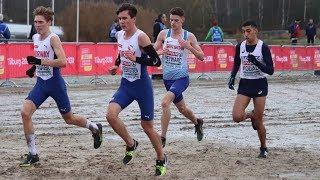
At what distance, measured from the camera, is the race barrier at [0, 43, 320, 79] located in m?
20.5

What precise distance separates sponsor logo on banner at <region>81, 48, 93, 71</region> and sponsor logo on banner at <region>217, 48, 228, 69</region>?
533 centimetres

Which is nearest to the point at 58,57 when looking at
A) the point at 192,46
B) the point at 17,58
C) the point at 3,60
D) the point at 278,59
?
the point at 192,46

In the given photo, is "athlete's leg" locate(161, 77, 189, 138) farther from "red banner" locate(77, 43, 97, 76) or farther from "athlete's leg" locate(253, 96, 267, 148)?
"red banner" locate(77, 43, 97, 76)

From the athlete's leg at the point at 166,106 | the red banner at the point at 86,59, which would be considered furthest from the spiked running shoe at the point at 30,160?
the red banner at the point at 86,59

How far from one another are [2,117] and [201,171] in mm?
6492

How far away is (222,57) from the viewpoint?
2583 cm

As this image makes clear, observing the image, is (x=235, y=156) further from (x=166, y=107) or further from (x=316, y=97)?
(x=316, y=97)

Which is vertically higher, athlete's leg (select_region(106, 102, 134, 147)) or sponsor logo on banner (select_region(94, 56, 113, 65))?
athlete's leg (select_region(106, 102, 134, 147))

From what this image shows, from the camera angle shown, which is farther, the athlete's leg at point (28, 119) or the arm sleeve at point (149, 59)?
the athlete's leg at point (28, 119)

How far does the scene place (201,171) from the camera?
375 inches

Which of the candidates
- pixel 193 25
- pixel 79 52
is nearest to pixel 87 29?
pixel 193 25

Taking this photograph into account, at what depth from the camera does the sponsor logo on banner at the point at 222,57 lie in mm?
25703

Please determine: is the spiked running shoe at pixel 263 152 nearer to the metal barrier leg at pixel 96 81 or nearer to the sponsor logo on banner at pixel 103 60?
the sponsor logo on banner at pixel 103 60

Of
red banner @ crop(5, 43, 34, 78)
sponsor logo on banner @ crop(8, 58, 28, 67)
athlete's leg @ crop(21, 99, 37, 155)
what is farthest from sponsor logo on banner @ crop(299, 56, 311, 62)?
athlete's leg @ crop(21, 99, 37, 155)
